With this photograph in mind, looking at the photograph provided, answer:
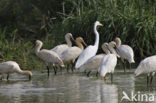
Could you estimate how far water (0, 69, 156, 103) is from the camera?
1083cm

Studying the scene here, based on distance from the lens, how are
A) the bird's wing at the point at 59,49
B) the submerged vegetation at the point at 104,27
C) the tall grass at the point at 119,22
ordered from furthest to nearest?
the tall grass at the point at 119,22 < the submerged vegetation at the point at 104,27 < the bird's wing at the point at 59,49

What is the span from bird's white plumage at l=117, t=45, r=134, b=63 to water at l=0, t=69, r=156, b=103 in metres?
1.13

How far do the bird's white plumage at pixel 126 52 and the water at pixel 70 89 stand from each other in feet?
3.70

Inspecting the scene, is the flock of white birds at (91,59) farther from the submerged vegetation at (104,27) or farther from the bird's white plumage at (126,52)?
the submerged vegetation at (104,27)

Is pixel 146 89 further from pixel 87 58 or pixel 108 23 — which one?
pixel 108 23

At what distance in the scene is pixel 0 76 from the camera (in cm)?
1541

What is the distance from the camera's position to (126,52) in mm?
17203

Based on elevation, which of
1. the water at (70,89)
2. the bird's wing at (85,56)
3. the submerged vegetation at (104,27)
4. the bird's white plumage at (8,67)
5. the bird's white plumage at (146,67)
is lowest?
the water at (70,89)

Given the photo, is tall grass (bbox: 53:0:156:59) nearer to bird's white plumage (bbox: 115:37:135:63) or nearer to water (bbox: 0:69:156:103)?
bird's white plumage (bbox: 115:37:135:63)

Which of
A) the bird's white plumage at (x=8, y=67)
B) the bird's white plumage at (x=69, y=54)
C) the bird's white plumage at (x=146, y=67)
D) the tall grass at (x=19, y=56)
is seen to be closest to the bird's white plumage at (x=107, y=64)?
the bird's white plumage at (x=146, y=67)

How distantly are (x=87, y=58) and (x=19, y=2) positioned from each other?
12.6 metres

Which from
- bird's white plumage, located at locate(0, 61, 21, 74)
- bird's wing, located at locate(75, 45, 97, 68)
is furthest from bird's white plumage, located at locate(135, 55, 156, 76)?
bird's white plumage, located at locate(0, 61, 21, 74)

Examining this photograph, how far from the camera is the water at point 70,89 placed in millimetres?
10828

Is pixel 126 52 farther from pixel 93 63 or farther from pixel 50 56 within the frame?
pixel 50 56
